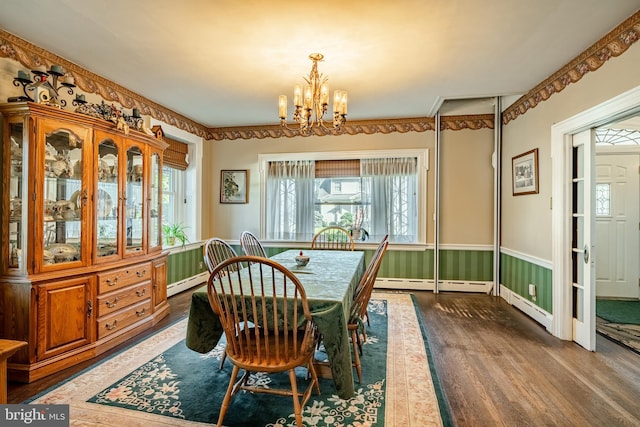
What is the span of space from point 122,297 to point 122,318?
186 millimetres

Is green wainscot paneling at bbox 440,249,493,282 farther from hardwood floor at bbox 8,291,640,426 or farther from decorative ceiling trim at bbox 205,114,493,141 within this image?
decorative ceiling trim at bbox 205,114,493,141

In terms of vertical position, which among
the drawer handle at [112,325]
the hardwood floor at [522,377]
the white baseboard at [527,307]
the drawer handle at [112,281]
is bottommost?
the hardwood floor at [522,377]

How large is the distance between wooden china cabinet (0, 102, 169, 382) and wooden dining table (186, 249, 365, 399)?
119 cm

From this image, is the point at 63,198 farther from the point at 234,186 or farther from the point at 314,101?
the point at 234,186

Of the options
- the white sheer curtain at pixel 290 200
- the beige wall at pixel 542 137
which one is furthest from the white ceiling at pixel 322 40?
the white sheer curtain at pixel 290 200

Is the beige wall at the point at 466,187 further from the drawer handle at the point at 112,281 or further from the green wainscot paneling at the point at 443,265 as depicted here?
the drawer handle at the point at 112,281

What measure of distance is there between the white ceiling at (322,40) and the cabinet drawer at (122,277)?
1.86 meters

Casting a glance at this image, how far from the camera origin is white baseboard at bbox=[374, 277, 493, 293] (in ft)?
14.5

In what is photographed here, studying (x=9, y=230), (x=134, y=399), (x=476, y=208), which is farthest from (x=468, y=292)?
(x=9, y=230)

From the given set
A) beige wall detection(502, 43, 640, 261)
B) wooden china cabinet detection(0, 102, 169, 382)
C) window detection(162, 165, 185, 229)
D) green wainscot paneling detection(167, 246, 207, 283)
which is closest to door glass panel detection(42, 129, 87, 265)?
wooden china cabinet detection(0, 102, 169, 382)

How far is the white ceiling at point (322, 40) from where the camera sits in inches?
79.4

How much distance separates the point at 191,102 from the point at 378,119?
2.55m

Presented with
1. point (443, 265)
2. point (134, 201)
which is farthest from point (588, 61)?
point (134, 201)

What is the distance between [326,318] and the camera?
1667mm
